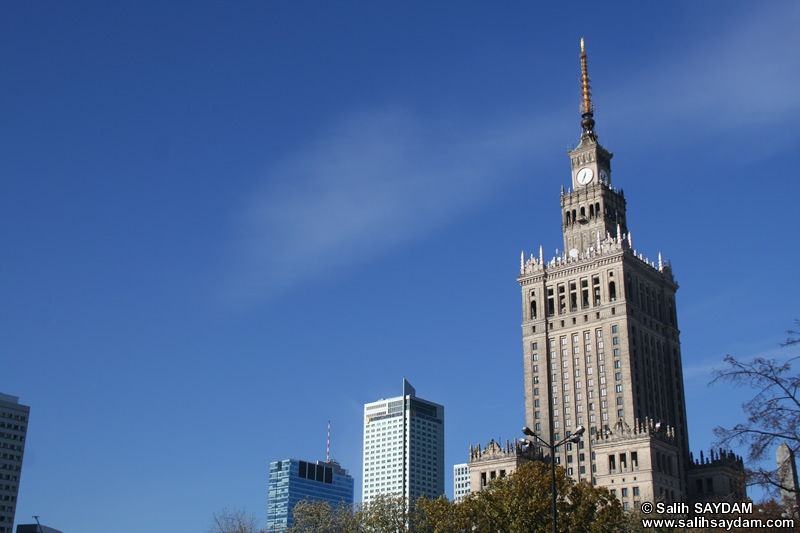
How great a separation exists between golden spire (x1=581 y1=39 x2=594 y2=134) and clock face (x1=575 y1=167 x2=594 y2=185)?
10115 mm

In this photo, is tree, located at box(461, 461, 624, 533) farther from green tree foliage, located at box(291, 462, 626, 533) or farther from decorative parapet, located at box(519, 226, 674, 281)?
decorative parapet, located at box(519, 226, 674, 281)

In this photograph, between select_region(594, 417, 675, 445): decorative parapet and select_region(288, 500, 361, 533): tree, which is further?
select_region(594, 417, 675, 445): decorative parapet

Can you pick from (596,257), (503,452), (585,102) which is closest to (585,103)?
(585,102)

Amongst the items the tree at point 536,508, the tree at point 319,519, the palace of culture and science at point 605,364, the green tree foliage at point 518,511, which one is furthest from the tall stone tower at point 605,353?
the tree at point 319,519

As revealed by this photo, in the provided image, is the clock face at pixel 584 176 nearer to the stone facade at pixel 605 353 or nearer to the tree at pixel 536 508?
the stone facade at pixel 605 353

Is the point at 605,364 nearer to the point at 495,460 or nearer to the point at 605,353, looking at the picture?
the point at 605,353

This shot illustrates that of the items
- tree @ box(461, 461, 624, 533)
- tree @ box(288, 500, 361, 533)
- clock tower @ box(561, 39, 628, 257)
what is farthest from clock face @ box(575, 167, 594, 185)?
tree @ box(461, 461, 624, 533)

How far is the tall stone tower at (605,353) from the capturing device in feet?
473

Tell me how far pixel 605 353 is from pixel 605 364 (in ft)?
6.59

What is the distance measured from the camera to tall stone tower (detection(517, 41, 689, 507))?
14425 centimetres

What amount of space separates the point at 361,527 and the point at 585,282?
72.5m

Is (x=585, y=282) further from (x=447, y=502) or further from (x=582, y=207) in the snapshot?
(x=447, y=502)

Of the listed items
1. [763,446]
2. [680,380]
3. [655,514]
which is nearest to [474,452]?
[680,380]

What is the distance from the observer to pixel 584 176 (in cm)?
18025
